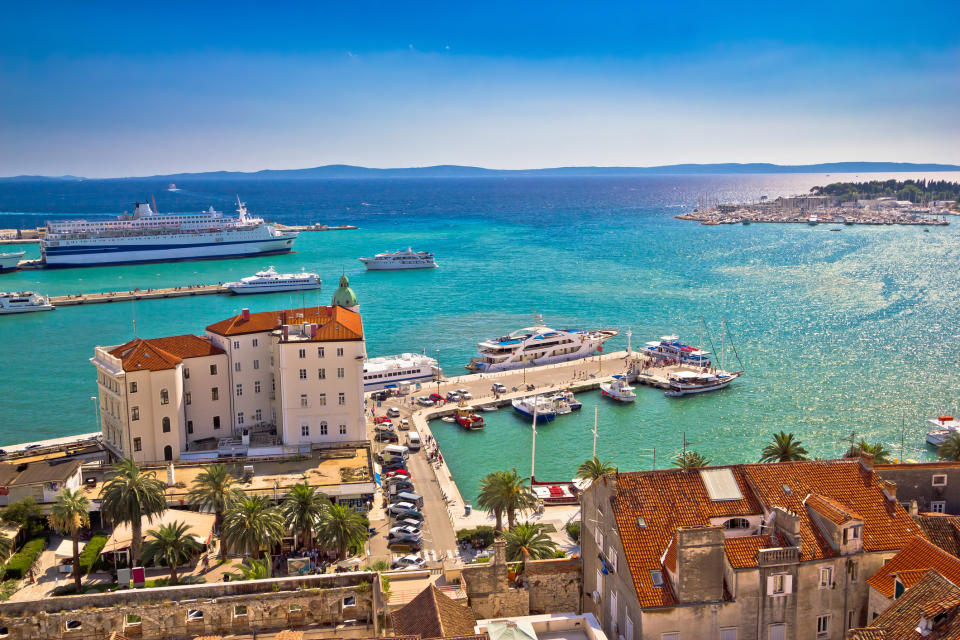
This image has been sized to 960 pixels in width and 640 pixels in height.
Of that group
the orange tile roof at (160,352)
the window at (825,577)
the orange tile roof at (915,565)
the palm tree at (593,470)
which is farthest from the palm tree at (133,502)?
the orange tile roof at (915,565)

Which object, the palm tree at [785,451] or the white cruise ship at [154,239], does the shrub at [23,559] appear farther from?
the white cruise ship at [154,239]

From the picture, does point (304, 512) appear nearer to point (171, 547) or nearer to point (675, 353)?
point (171, 547)

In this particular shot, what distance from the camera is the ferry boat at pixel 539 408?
66.0m

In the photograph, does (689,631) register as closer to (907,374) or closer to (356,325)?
(356,325)

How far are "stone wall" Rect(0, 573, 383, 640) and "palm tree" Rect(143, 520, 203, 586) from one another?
15745 mm

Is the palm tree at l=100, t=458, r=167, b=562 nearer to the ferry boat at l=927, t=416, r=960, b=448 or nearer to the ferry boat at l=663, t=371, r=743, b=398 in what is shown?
the ferry boat at l=663, t=371, r=743, b=398

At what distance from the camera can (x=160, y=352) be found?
48.7 meters

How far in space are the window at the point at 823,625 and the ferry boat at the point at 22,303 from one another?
115482mm

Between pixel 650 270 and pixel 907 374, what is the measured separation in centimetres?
7588

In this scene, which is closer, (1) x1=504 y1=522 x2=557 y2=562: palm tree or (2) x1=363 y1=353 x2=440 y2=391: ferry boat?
(1) x1=504 y1=522 x2=557 y2=562: palm tree

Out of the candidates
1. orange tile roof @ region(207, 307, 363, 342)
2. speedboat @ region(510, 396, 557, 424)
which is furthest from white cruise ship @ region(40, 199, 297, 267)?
orange tile roof @ region(207, 307, 363, 342)

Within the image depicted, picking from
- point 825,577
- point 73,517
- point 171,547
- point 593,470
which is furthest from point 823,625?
point 73,517

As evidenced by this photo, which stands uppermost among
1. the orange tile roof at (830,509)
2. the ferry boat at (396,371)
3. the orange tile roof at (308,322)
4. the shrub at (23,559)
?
the orange tile roof at (308,322)

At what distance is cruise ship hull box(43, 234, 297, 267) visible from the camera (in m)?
Answer: 161
